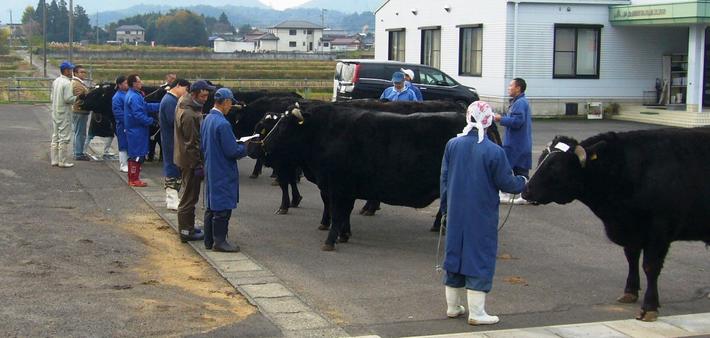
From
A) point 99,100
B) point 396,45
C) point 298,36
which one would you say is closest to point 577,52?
point 396,45

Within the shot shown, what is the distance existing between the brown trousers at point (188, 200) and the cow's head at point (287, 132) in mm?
954

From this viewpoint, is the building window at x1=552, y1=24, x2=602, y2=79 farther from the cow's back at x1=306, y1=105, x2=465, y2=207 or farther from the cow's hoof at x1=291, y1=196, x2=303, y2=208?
the cow's back at x1=306, y1=105, x2=465, y2=207

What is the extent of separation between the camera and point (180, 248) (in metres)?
10.6

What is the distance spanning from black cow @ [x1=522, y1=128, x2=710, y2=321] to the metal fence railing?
31.2m

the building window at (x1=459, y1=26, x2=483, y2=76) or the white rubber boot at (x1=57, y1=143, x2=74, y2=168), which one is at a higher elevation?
the building window at (x1=459, y1=26, x2=483, y2=76)

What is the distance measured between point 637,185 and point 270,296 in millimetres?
3452

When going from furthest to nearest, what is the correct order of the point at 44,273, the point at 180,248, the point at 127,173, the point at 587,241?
the point at 127,173 → the point at 587,241 → the point at 180,248 → the point at 44,273

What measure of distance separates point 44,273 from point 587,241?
6.33 meters

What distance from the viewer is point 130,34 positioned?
531ft

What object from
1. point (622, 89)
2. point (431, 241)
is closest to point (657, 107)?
point (622, 89)

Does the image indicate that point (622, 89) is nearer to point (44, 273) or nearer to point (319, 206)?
point (319, 206)

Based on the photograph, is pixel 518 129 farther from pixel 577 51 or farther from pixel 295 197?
pixel 577 51

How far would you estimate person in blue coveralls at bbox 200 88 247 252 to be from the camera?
32.8 ft

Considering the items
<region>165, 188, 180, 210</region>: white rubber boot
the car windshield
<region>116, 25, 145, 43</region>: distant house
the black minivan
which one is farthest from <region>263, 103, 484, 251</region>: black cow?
<region>116, 25, 145, 43</region>: distant house
